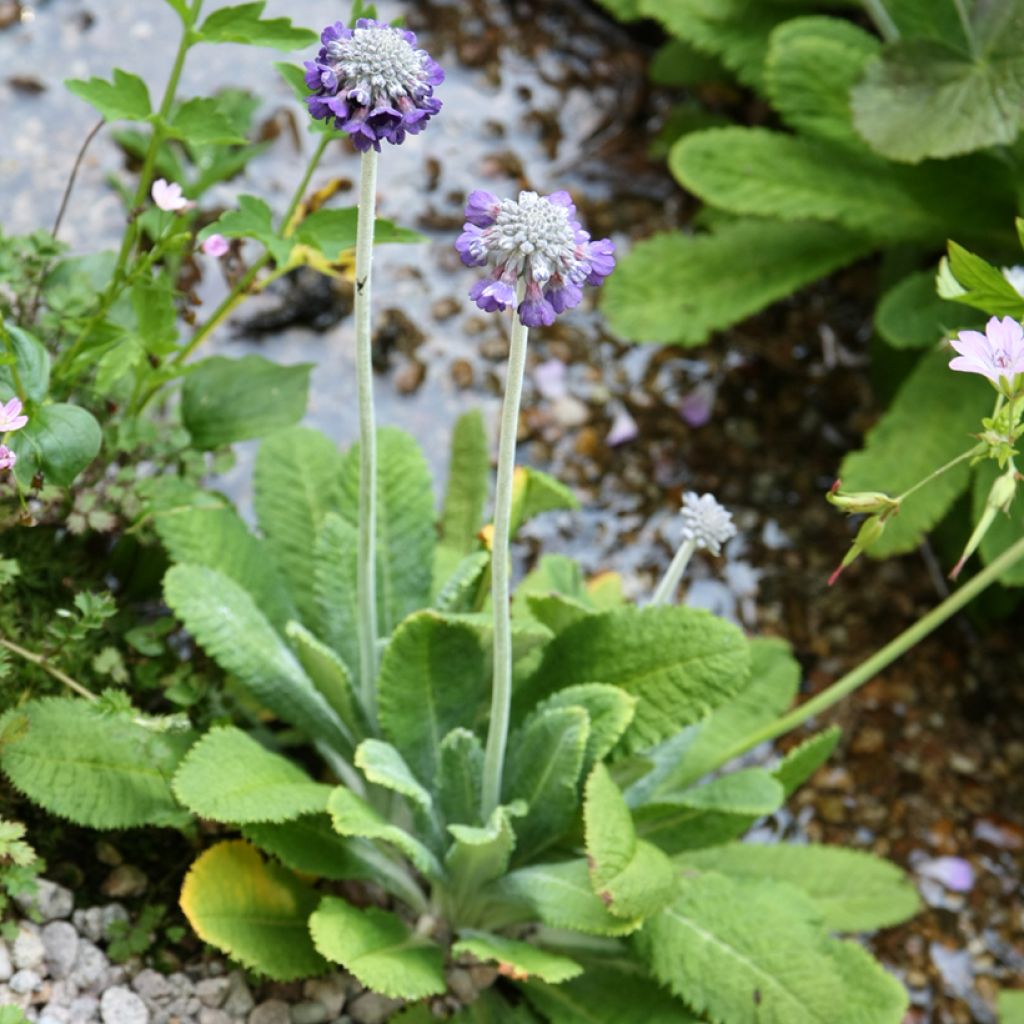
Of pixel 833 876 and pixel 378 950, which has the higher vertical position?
pixel 378 950

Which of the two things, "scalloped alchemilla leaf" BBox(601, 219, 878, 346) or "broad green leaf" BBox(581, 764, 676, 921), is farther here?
"scalloped alchemilla leaf" BBox(601, 219, 878, 346)

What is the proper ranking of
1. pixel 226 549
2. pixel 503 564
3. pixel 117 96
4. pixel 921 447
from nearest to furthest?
1. pixel 503 564
2. pixel 117 96
3. pixel 226 549
4. pixel 921 447

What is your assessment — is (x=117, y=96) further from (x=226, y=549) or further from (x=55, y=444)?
(x=226, y=549)

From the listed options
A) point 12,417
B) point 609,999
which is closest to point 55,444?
point 12,417

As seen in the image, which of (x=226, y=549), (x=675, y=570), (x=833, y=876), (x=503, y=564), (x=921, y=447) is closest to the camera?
(x=503, y=564)

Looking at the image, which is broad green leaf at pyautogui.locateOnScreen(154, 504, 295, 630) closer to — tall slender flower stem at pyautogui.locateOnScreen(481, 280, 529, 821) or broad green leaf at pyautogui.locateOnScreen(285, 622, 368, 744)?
broad green leaf at pyautogui.locateOnScreen(285, 622, 368, 744)

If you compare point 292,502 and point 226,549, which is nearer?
point 226,549

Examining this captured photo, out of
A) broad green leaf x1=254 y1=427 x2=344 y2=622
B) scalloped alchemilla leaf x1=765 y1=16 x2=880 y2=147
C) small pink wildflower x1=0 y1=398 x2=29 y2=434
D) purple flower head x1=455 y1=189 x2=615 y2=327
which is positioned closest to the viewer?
purple flower head x1=455 y1=189 x2=615 y2=327

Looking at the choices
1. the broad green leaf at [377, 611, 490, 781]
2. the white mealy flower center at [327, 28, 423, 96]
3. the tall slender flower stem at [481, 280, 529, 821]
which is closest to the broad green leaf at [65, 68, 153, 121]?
the white mealy flower center at [327, 28, 423, 96]
